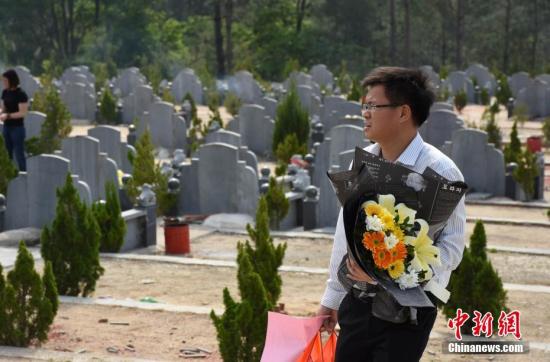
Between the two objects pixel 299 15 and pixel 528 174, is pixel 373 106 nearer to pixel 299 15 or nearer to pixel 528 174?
pixel 528 174

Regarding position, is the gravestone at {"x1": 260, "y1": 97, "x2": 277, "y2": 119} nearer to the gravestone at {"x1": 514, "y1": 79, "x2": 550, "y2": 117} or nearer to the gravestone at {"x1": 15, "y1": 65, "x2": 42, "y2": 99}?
the gravestone at {"x1": 514, "y1": 79, "x2": 550, "y2": 117}

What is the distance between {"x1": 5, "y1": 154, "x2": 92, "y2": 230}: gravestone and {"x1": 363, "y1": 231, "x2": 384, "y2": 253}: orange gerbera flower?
328 inches

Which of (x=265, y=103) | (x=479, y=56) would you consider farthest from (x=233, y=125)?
(x=479, y=56)

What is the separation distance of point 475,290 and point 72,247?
310 centimetres

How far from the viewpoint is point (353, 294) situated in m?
4.42

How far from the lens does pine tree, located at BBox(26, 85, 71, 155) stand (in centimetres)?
1695

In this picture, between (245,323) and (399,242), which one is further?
(245,323)

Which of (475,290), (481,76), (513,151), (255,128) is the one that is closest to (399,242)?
(475,290)

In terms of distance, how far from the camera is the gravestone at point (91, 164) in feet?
46.8

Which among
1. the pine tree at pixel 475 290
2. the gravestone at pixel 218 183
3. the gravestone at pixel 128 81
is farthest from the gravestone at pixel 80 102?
the pine tree at pixel 475 290

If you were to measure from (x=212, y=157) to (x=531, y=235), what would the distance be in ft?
11.9

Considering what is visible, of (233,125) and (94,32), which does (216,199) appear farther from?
(94,32)

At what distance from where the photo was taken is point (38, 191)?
12492 millimetres

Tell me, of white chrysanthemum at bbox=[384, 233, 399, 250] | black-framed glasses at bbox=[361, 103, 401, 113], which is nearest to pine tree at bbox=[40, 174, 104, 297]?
black-framed glasses at bbox=[361, 103, 401, 113]
